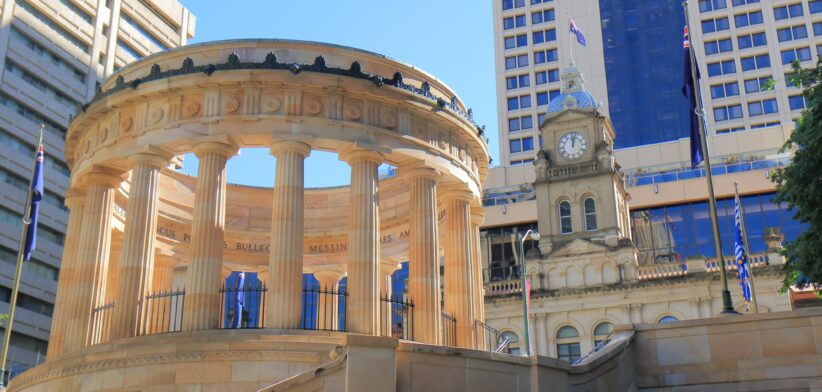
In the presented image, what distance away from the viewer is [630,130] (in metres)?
118

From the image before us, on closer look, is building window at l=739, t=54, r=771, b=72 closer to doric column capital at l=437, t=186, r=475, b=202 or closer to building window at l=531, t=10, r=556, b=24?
building window at l=531, t=10, r=556, b=24

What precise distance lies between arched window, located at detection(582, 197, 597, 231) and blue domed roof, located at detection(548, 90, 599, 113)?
8.89 metres

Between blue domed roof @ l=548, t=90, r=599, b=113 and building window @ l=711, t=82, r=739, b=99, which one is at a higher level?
building window @ l=711, t=82, r=739, b=99

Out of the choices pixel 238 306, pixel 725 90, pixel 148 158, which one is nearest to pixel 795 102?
pixel 725 90

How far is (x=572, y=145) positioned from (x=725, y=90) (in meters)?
48.0

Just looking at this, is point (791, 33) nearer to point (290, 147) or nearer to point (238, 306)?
point (238, 306)

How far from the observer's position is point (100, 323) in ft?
101

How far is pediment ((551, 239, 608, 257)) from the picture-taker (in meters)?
69.8

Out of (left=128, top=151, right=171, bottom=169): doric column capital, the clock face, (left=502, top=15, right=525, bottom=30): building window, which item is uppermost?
(left=502, top=15, right=525, bottom=30): building window

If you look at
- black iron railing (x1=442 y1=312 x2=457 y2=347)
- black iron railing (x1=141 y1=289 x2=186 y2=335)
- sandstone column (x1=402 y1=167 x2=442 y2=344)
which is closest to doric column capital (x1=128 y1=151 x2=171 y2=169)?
black iron railing (x1=141 y1=289 x2=186 y2=335)

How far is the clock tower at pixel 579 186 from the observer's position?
71125 mm

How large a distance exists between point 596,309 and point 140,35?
54.6 m

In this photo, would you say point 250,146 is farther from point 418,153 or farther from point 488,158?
point 488,158

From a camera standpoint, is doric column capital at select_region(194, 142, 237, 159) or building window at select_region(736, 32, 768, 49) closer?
doric column capital at select_region(194, 142, 237, 159)
